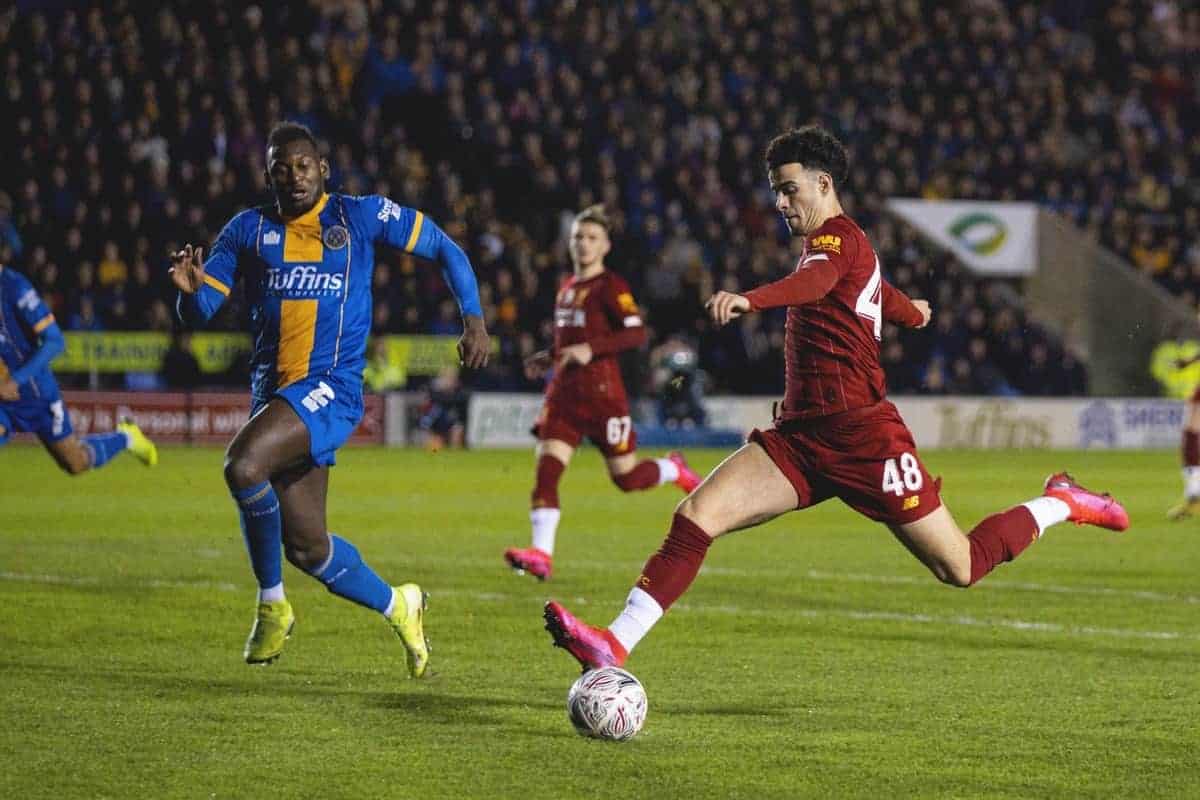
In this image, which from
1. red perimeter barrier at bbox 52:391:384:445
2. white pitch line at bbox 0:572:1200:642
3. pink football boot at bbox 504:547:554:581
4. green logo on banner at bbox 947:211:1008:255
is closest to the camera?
white pitch line at bbox 0:572:1200:642

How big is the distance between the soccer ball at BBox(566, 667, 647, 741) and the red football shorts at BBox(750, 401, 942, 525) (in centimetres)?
108

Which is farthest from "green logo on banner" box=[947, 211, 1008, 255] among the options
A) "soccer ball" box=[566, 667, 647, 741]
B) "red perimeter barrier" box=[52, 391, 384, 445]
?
"soccer ball" box=[566, 667, 647, 741]

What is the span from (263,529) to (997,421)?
2522cm

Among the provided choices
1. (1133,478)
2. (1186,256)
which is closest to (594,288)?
(1133,478)

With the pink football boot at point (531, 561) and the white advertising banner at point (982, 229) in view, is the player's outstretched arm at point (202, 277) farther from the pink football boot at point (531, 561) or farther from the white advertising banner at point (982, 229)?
the white advertising banner at point (982, 229)

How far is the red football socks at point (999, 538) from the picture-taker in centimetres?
716

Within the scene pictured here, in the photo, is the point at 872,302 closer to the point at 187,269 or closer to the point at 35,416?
the point at 187,269

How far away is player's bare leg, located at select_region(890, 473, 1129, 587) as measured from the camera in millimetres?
6996

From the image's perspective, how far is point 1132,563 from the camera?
43.0 ft

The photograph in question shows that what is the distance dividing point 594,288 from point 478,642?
3.84m

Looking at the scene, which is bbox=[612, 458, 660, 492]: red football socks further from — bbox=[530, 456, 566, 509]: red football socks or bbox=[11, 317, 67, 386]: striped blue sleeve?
bbox=[11, 317, 67, 386]: striped blue sleeve

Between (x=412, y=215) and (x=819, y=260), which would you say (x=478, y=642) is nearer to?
(x=412, y=215)

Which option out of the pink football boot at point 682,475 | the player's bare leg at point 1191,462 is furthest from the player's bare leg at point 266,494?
the player's bare leg at point 1191,462

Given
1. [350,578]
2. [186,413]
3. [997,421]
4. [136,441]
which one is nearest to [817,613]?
[350,578]
